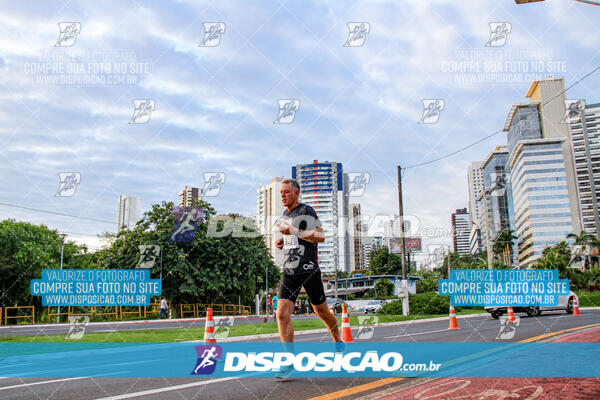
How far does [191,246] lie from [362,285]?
2153 inches

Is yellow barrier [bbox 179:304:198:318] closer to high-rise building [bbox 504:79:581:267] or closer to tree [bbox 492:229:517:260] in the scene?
tree [bbox 492:229:517:260]

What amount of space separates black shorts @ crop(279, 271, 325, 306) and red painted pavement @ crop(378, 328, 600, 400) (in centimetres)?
127

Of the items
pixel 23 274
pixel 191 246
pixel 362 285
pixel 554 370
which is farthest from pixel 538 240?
pixel 554 370

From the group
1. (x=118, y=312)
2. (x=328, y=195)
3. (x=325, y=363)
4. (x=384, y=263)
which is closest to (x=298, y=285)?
(x=325, y=363)

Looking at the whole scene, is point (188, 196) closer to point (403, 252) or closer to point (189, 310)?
point (189, 310)

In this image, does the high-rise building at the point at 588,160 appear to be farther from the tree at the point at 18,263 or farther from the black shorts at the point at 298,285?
the black shorts at the point at 298,285

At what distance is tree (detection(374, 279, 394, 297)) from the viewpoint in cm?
6512

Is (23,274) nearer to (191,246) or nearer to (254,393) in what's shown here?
(191,246)

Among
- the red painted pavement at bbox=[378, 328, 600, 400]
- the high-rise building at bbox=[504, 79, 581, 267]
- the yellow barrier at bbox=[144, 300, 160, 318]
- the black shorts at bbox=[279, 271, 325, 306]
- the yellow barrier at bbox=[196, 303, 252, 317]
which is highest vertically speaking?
the high-rise building at bbox=[504, 79, 581, 267]

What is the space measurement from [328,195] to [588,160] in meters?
90.8

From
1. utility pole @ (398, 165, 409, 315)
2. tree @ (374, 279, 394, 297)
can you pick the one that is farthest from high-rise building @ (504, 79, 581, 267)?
utility pole @ (398, 165, 409, 315)

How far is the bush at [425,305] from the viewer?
2417cm

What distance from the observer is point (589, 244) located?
7694cm

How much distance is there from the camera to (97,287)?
101 ft
